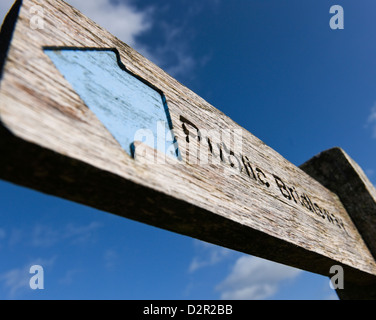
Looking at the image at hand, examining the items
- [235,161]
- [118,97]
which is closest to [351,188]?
[235,161]

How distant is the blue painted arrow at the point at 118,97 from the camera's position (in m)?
1.21

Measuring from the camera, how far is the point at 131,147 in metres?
1.21

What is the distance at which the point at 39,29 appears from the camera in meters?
1.25

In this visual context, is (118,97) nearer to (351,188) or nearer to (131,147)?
(131,147)

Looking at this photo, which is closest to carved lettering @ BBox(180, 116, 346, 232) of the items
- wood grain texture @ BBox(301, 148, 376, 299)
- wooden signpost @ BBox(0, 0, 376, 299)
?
wooden signpost @ BBox(0, 0, 376, 299)

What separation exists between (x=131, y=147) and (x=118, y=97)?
328 mm

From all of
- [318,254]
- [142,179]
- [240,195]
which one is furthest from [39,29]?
[318,254]

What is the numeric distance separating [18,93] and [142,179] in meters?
0.54

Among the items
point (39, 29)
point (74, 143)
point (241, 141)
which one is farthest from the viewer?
point (241, 141)

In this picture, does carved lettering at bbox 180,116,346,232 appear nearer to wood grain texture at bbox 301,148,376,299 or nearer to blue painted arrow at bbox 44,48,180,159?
blue painted arrow at bbox 44,48,180,159

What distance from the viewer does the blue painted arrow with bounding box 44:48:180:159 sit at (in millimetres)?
1210

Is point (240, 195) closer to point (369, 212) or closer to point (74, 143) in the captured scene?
point (74, 143)
